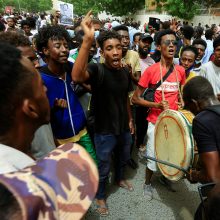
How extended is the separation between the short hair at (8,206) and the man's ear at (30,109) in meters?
0.46

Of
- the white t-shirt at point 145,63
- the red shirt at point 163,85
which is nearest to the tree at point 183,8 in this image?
the white t-shirt at point 145,63

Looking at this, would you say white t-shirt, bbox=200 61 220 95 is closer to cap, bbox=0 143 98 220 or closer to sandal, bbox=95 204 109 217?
sandal, bbox=95 204 109 217

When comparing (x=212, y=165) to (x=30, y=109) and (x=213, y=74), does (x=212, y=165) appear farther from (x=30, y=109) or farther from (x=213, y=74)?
(x=213, y=74)

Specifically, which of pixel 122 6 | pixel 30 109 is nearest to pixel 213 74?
pixel 30 109

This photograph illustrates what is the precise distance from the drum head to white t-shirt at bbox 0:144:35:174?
5.87 ft

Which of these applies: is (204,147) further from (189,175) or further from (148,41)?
(148,41)

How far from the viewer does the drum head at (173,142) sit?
2418 millimetres

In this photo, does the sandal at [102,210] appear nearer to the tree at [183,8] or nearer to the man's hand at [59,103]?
the man's hand at [59,103]

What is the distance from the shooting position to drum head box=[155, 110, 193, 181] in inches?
95.2

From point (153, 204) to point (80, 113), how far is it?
1.44 m

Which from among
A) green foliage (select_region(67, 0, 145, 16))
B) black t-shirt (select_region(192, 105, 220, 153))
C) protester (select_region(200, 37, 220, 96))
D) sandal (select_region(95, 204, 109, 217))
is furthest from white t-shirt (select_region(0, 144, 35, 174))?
green foliage (select_region(67, 0, 145, 16))

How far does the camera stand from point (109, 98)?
271cm

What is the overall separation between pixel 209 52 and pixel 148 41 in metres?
1.51

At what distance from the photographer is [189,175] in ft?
7.32
